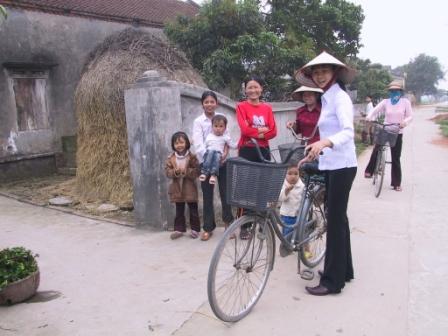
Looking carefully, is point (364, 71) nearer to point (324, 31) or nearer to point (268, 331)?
point (324, 31)

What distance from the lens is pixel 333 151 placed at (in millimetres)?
3395

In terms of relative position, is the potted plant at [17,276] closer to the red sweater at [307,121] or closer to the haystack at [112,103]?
the red sweater at [307,121]

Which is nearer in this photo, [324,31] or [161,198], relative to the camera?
[161,198]

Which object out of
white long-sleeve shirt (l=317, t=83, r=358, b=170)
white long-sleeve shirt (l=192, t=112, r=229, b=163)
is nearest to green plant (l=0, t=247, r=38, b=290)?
white long-sleeve shirt (l=192, t=112, r=229, b=163)

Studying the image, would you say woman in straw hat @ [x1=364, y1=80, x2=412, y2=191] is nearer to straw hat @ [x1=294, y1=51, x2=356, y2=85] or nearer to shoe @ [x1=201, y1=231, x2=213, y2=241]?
shoe @ [x1=201, y1=231, x2=213, y2=241]

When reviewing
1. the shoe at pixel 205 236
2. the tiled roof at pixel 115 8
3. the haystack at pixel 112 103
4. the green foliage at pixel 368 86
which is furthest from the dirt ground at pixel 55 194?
the green foliage at pixel 368 86

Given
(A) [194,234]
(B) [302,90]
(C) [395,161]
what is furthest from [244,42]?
(A) [194,234]

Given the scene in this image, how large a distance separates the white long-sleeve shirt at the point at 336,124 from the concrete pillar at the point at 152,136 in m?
2.19

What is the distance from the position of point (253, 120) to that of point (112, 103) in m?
3.35

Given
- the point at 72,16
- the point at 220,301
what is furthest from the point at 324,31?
the point at 220,301

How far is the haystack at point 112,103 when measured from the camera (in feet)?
23.2

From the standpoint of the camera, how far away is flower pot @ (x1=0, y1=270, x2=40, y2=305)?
343 cm

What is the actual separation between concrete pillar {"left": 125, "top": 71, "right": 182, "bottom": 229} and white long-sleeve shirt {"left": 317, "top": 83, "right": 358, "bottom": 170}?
7.18 ft

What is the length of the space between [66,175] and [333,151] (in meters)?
8.80
